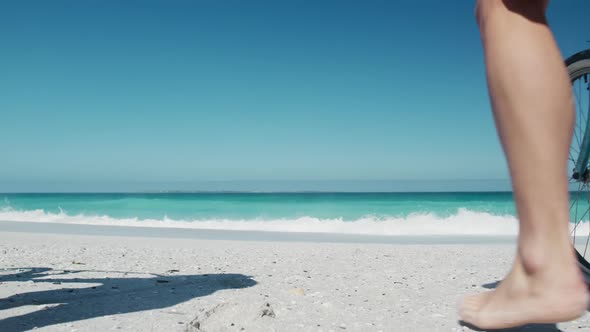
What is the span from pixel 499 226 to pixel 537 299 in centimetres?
1555

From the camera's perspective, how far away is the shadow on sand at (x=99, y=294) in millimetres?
2277

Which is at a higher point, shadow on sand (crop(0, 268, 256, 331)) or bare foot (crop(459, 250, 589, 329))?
bare foot (crop(459, 250, 589, 329))

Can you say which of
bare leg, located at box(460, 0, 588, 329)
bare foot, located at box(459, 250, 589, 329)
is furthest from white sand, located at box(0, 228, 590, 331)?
bare leg, located at box(460, 0, 588, 329)

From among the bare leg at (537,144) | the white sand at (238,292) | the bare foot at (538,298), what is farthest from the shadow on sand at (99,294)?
the bare leg at (537,144)

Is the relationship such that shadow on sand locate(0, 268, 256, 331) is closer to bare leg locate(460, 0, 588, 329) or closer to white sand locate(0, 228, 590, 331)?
white sand locate(0, 228, 590, 331)

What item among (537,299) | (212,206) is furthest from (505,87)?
(212,206)

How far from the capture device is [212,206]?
3497cm

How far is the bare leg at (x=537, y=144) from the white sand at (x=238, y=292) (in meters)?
1.25

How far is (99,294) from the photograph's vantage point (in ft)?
9.48

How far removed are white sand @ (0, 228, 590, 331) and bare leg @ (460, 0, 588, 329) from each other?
125cm

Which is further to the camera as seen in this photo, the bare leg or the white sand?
the white sand

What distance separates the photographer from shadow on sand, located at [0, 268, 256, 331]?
228 centimetres

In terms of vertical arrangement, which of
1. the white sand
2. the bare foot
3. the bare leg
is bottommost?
the white sand

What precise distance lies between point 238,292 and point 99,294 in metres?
0.84
